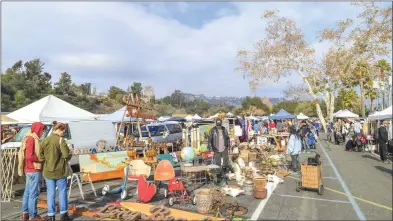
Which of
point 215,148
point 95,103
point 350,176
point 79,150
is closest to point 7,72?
point 95,103

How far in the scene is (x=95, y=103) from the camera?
177 ft

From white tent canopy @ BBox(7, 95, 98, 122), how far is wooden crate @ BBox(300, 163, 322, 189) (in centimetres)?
1112

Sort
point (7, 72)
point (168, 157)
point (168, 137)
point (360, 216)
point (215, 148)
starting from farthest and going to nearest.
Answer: point (7, 72) < point (168, 137) < point (168, 157) < point (215, 148) < point (360, 216)

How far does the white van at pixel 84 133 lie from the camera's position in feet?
39.7

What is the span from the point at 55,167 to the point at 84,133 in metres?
7.24

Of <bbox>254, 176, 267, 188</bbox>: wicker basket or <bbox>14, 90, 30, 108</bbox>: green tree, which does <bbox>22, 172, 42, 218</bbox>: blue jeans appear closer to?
<bbox>254, 176, 267, 188</bbox>: wicker basket

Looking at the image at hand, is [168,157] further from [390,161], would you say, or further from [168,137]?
[390,161]

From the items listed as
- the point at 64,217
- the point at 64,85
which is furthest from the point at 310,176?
the point at 64,85

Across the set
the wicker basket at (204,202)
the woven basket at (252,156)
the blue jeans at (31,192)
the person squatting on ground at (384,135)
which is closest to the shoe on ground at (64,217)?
the blue jeans at (31,192)

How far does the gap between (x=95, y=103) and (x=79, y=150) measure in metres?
44.4

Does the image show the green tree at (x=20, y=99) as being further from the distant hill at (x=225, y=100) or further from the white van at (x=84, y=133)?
the distant hill at (x=225, y=100)

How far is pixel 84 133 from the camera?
12.9 metres

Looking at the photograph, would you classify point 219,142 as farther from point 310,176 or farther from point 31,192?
point 31,192

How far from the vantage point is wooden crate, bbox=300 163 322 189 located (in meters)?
7.16
